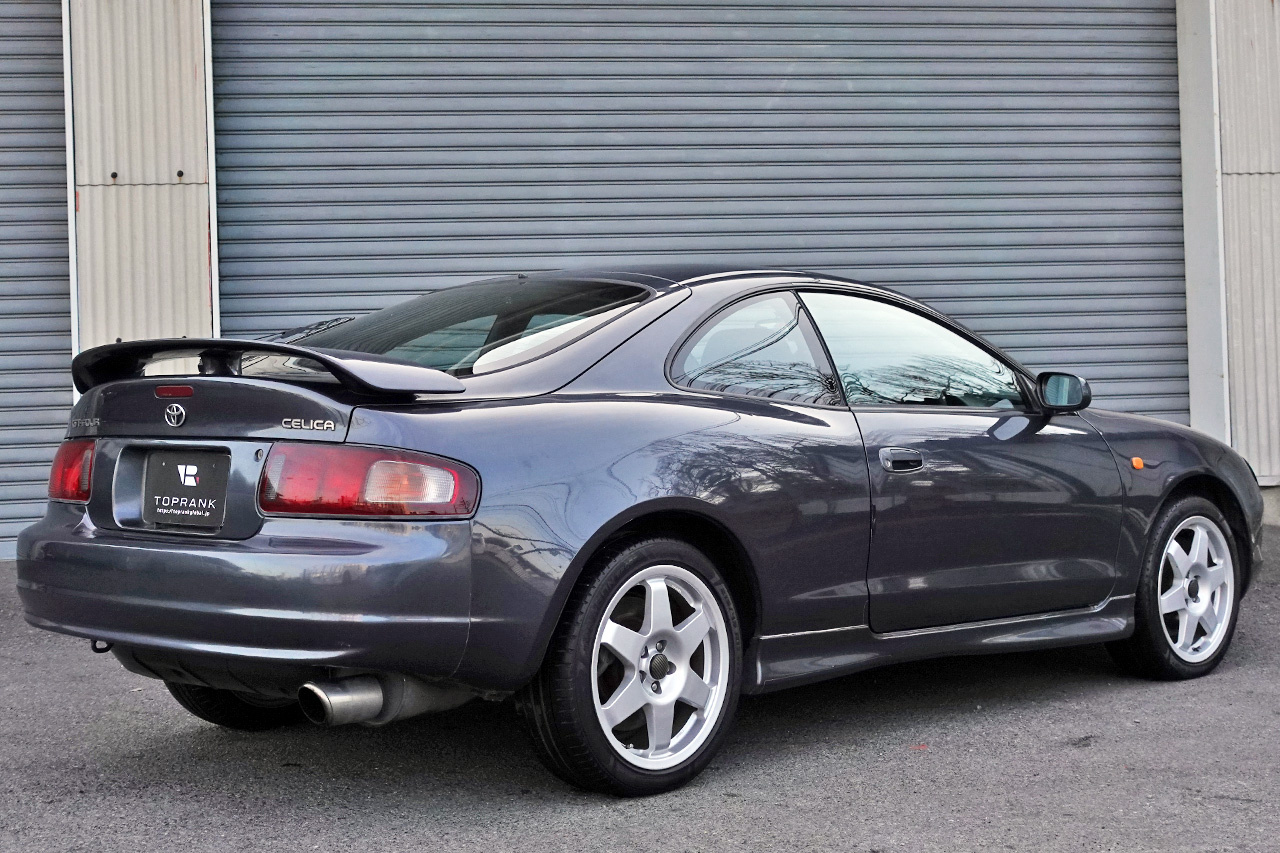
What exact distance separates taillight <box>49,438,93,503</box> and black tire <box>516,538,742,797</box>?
1241 millimetres

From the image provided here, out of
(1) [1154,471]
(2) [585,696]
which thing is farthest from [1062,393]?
(2) [585,696]

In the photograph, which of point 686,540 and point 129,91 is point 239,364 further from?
point 129,91

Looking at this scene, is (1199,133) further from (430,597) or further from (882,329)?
(430,597)

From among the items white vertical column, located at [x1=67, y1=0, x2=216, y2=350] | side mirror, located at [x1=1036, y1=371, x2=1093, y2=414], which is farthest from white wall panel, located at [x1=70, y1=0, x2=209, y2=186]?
side mirror, located at [x1=1036, y1=371, x2=1093, y2=414]

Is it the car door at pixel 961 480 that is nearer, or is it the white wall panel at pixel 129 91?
the car door at pixel 961 480

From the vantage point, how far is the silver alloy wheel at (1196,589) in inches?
194

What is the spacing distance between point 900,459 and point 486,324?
4.20ft

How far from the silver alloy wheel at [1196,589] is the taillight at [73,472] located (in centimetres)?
356

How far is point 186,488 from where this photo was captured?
324 cm

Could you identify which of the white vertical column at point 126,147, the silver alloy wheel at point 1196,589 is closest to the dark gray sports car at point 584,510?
the silver alloy wheel at point 1196,589

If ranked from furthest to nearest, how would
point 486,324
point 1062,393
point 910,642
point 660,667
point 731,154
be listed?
point 731,154, point 1062,393, point 910,642, point 486,324, point 660,667

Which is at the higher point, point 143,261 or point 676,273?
point 143,261

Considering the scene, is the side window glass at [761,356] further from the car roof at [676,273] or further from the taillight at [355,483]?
the taillight at [355,483]

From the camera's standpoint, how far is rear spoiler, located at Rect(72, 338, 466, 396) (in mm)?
3082
